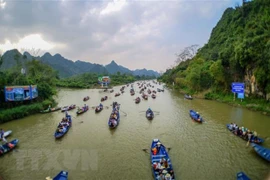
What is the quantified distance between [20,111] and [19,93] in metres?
2.53

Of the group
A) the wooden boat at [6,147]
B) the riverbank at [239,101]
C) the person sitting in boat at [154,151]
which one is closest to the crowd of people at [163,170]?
the person sitting in boat at [154,151]

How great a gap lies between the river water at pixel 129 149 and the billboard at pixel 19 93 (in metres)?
3.32

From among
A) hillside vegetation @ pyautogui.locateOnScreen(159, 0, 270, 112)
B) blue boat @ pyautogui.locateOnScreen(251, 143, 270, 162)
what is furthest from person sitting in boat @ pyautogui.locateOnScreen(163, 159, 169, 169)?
hillside vegetation @ pyautogui.locateOnScreen(159, 0, 270, 112)

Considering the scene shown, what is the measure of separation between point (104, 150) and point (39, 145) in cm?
578

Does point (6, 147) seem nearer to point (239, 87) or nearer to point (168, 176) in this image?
point (168, 176)

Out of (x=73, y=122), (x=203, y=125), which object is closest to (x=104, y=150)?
(x=73, y=122)

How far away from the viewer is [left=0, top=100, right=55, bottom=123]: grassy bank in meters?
24.3

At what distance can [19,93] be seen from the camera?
27.0 meters

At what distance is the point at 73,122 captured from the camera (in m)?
24.9

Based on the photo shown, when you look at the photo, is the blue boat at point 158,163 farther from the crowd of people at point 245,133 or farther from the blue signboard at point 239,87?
the blue signboard at point 239,87

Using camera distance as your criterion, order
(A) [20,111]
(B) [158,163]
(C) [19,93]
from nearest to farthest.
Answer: (B) [158,163], (A) [20,111], (C) [19,93]

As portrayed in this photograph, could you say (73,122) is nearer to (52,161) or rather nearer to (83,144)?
(83,144)

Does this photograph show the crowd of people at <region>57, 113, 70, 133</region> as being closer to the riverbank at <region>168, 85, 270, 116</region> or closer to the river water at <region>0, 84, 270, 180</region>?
the river water at <region>0, 84, 270, 180</region>

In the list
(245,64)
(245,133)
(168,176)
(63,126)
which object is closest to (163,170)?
(168,176)
